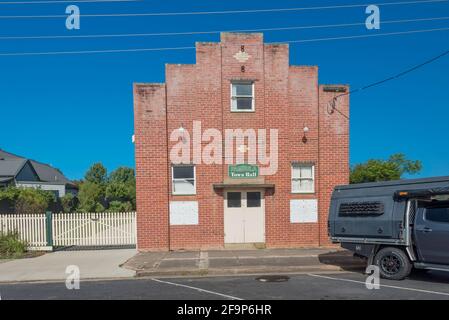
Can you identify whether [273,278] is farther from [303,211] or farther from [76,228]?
[76,228]

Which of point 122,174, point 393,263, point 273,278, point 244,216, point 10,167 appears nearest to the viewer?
point 393,263

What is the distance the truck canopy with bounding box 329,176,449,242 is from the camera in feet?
31.0

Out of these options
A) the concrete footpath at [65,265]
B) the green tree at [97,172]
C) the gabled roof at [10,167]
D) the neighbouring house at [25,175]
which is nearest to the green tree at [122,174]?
the green tree at [97,172]

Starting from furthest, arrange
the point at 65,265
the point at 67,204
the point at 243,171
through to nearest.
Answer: the point at 67,204 < the point at 243,171 < the point at 65,265

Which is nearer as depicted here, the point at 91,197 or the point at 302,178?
the point at 302,178

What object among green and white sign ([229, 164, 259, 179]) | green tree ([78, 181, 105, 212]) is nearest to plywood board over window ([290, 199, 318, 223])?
green and white sign ([229, 164, 259, 179])

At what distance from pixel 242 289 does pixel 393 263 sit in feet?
12.5

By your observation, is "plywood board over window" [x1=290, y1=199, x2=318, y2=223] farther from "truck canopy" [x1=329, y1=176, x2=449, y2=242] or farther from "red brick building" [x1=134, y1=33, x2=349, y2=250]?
"truck canopy" [x1=329, y1=176, x2=449, y2=242]

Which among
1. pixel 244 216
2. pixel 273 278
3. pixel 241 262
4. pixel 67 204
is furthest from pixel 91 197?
pixel 273 278

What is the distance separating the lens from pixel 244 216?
15.4 m

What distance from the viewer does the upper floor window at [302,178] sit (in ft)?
51.3

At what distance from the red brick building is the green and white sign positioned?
38 mm

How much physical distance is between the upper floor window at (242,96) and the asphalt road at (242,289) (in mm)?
7085
